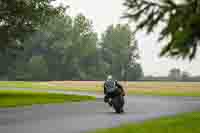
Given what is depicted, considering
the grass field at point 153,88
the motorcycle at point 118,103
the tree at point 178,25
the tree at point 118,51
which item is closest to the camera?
the tree at point 178,25

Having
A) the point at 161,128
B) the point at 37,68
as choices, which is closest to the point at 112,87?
the point at 161,128

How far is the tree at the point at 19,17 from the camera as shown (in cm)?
3528

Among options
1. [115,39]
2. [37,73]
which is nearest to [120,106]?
[37,73]

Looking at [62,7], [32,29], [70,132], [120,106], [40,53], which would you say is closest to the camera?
[70,132]

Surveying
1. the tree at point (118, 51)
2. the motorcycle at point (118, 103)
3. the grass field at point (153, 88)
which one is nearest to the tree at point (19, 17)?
the grass field at point (153, 88)

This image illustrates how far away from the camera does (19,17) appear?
3669 cm

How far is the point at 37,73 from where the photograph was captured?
333 ft

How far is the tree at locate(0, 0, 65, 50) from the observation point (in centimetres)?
3528

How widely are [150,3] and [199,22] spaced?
1.66 m

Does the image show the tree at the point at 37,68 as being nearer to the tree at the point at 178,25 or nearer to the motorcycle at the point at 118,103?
the motorcycle at the point at 118,103

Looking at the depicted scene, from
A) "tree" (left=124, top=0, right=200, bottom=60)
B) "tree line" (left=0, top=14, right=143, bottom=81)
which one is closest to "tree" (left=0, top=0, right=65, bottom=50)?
"tree" (left=124, top=0, right=200, bottom=60)

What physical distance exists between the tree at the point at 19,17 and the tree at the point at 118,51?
238 ft

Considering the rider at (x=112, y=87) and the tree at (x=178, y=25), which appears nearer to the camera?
the tree at (x=178, y=25)

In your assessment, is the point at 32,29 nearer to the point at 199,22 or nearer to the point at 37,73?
the point at 199,22
